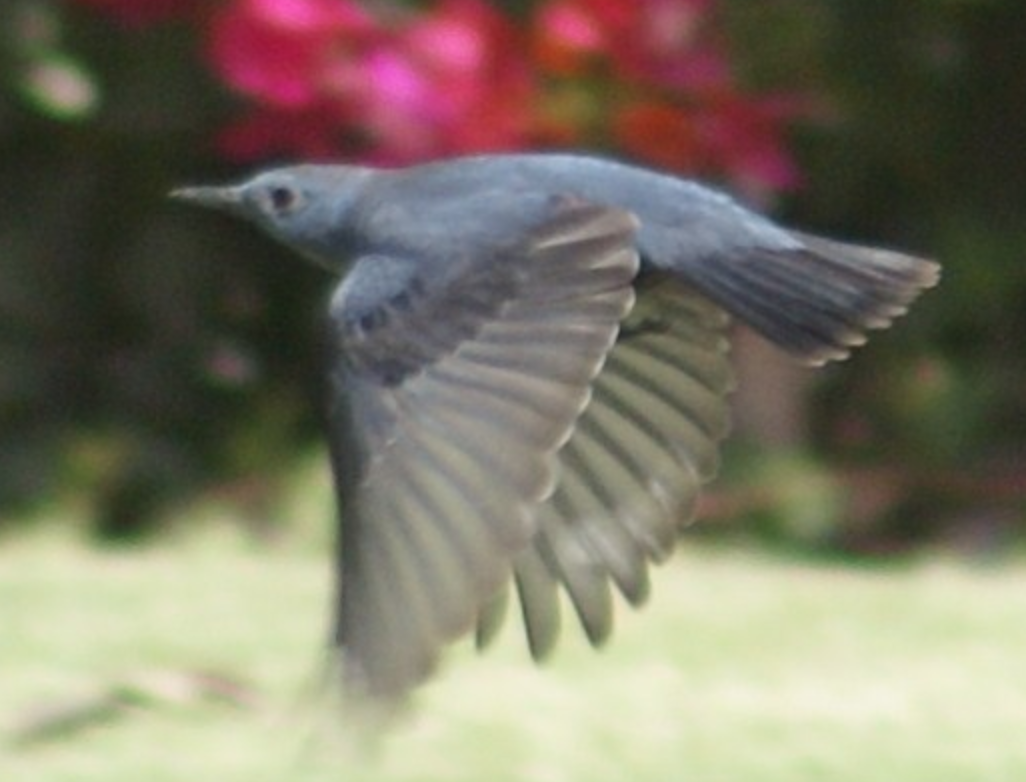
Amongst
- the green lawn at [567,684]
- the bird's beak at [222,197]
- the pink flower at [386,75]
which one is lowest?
the green lawn at [567,684]

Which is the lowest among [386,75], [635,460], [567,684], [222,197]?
[567,684]

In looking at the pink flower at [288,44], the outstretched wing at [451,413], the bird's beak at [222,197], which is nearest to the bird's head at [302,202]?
the bird's beak at [222,197]

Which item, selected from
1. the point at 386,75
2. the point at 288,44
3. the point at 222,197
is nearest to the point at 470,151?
the point at 386,75

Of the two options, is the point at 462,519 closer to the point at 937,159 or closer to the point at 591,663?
the point at 591,663

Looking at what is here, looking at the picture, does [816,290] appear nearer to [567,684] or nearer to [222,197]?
[222,197]

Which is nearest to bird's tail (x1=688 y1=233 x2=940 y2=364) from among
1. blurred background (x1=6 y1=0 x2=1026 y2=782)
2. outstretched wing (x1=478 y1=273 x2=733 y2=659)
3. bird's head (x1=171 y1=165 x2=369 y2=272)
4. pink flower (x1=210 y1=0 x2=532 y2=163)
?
outstretched wing (x1=478 y1=273 x2=733 y2=659)

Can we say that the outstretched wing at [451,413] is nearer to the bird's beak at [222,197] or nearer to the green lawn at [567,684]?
the green lawn at [567,684]

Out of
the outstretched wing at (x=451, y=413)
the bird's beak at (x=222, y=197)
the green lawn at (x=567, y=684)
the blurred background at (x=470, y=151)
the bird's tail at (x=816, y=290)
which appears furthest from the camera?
the blurred background at (x=470, y=151)

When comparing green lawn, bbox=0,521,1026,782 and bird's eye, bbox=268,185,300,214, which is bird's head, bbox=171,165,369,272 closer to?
bird's eye, bbox=268,185,300,214
